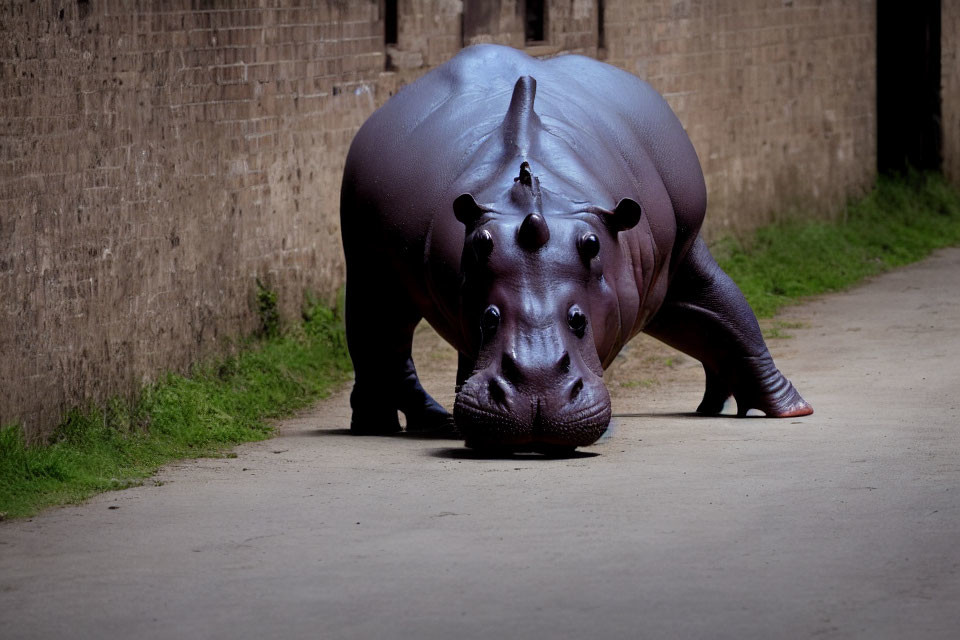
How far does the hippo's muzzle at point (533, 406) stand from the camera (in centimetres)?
684

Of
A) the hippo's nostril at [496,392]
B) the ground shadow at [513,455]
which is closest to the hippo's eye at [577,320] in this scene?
the hippo's nostril at [496,392]

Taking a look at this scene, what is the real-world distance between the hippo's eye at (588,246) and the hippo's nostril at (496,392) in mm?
656

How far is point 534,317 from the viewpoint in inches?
273

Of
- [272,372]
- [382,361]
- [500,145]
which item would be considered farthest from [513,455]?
[272,372]

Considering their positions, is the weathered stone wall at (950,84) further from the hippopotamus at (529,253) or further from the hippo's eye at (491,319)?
the hippo's eye at (491,319)

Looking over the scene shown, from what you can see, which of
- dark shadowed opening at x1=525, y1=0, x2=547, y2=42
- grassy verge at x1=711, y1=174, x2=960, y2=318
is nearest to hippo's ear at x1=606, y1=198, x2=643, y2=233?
grassy verge at x1=711, y1=174, x2=960, y2=318

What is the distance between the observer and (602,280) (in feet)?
23.8

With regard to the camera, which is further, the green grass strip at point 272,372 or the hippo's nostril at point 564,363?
the green grass strip at point 272,372

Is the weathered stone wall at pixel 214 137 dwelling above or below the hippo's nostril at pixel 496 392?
above

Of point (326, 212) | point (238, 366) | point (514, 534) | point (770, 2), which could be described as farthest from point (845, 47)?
point (514, 534)

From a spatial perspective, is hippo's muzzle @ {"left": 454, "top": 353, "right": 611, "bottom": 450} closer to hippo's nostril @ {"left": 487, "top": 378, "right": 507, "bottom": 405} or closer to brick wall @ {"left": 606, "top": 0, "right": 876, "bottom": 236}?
hippo's nostril @ {"left": 487, "top": 378, "right": 507, "bottom": 405}

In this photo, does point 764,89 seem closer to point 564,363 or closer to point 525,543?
point 564,363

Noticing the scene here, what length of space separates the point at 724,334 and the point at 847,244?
278 inches

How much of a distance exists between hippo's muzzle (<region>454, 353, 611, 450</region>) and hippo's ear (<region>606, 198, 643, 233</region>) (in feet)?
2.40
